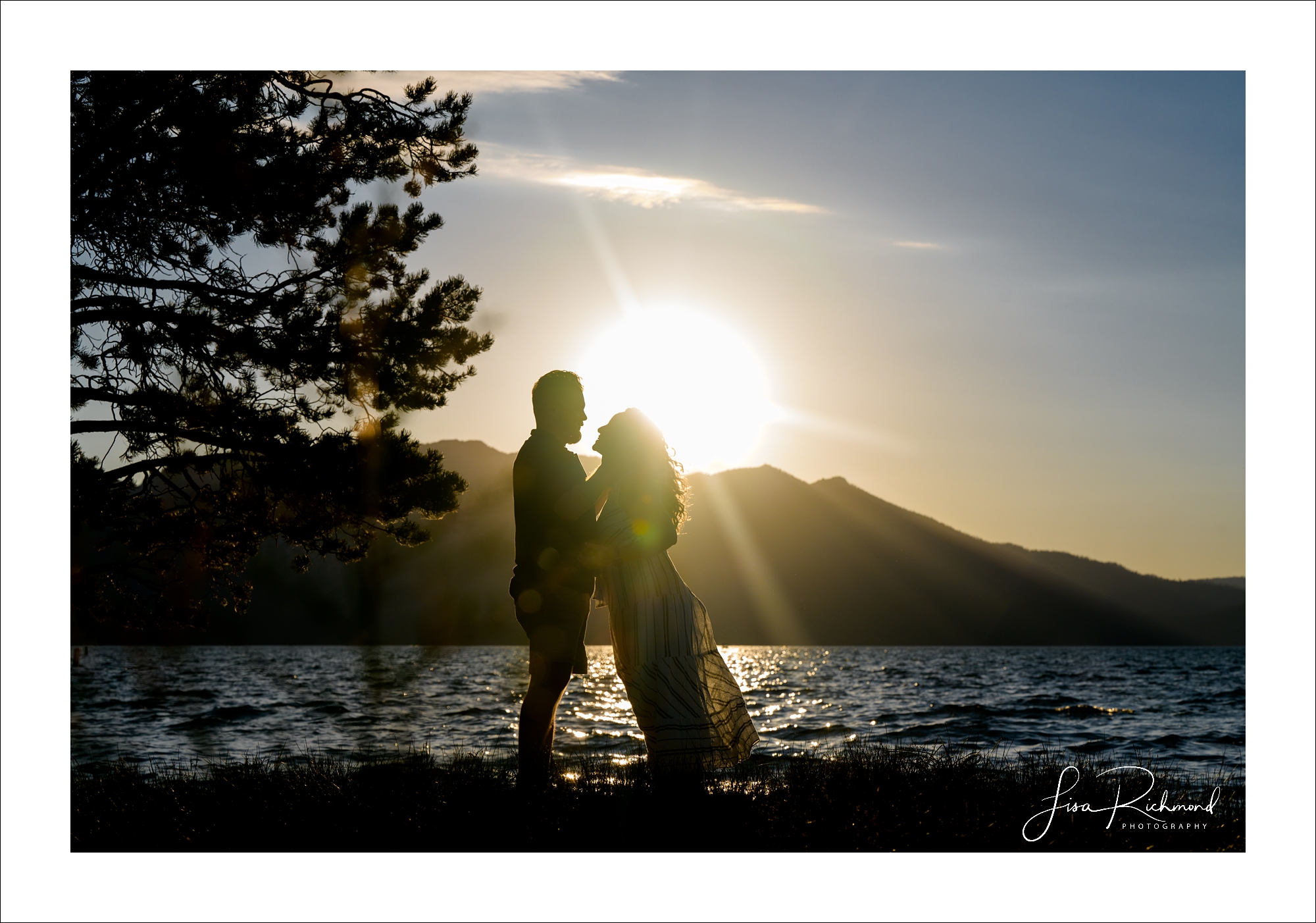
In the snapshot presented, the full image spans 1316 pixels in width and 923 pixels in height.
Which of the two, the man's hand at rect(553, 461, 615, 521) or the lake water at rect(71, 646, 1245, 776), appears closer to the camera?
the man's hand at rect(553, 461, 615, 521)

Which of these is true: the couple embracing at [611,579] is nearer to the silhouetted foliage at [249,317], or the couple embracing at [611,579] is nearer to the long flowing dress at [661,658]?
the long flowing dress at [661,658]

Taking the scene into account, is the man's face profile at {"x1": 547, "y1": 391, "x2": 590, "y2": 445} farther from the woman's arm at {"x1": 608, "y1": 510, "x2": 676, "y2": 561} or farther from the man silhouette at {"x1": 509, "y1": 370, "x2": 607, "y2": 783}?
the woman's arm at {"x1": 608, "y1": 510, "x2": 676, "y2": 561}

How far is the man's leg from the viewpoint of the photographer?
16.2 feet

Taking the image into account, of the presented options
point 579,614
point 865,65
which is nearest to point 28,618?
point 579,614

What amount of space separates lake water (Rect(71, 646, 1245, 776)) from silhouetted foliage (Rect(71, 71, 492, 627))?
235 cm

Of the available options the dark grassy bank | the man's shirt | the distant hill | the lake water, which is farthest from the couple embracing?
the distant hill

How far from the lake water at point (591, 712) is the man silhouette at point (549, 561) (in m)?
2.89

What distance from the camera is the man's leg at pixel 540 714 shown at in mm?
4930

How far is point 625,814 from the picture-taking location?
4906mm

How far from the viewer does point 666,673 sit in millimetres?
5062

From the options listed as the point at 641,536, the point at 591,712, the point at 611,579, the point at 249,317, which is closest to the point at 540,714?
the point at 611,579

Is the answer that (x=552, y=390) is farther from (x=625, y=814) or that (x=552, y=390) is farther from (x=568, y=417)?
(x=625, y=814)

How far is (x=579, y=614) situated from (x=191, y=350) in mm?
4296

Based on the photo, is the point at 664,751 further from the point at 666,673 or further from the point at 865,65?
the point at 865,65
